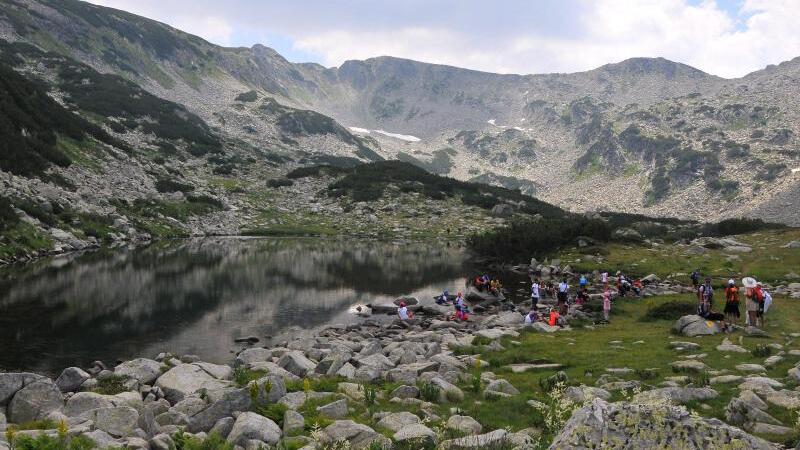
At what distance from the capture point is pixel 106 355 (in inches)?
925

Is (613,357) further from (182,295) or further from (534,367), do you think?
(182,295)

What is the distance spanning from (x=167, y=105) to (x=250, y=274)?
116 metres

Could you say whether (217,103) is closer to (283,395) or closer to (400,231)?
(400,231)

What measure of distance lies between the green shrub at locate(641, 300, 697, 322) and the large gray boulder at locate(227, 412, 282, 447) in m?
25.1

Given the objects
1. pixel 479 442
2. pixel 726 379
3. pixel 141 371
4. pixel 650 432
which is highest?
pixel 650 432

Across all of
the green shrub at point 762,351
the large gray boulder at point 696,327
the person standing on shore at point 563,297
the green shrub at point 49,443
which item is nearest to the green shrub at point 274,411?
the green shrub at point 49,443

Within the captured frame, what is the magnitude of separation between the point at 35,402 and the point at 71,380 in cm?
411

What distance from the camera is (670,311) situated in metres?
29.5

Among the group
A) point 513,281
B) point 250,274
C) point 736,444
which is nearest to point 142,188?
point 250,274

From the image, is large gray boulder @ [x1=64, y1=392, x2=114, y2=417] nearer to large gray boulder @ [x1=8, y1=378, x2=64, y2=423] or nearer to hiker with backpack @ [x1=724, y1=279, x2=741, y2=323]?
large gray boulder @ [x1=8, y1=378, x2=64, y2=423]

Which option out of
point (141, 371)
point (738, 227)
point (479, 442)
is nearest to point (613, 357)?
point (479, 442)

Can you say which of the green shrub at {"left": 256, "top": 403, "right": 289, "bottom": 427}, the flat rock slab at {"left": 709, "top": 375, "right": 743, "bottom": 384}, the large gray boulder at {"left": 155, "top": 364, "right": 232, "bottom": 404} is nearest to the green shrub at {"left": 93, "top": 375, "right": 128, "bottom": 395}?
the large gray boulder at {"left": 155, "top": 364, "right": 232, "bottom": 404}

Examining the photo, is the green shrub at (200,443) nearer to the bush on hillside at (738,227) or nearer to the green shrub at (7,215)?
the green shrub at (7,215)

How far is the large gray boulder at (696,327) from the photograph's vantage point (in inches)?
890
